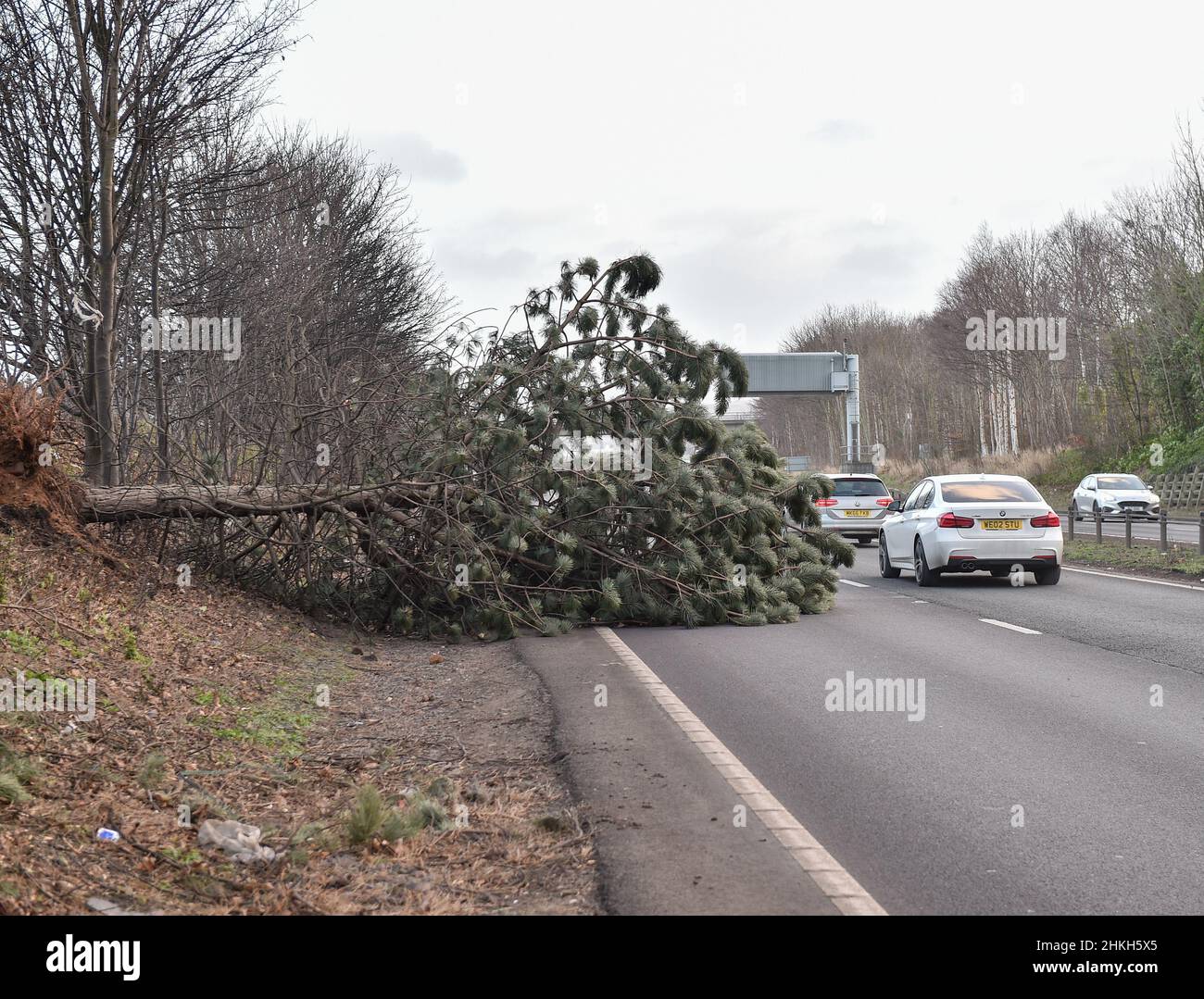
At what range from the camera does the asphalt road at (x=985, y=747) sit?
16.9 ft

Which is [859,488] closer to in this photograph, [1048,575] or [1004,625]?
[1048,575]

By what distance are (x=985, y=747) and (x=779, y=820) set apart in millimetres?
2399

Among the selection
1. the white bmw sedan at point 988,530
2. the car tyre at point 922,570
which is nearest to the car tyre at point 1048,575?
the white bmw sedan at point 988,530

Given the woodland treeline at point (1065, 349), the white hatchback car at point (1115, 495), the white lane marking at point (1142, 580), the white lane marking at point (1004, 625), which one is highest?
the woodland treeline at point (1065, 349)

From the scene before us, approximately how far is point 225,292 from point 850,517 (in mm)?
15078

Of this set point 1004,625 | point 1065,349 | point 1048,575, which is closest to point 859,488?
point 1048,575

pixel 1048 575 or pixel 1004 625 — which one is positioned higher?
pixel 1048 575

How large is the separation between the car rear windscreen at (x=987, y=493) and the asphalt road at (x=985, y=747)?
12.3 ft

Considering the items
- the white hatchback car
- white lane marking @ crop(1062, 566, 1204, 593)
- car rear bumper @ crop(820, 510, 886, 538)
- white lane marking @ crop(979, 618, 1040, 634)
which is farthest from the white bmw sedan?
the white hatchback car

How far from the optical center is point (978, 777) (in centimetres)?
693

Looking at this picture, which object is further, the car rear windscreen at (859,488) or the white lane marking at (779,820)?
the car rear windscreen at (859,488)

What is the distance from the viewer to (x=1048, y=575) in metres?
19.2

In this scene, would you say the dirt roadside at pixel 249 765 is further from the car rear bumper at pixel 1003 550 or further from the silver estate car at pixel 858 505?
the silver estate car at pixel 858 505
